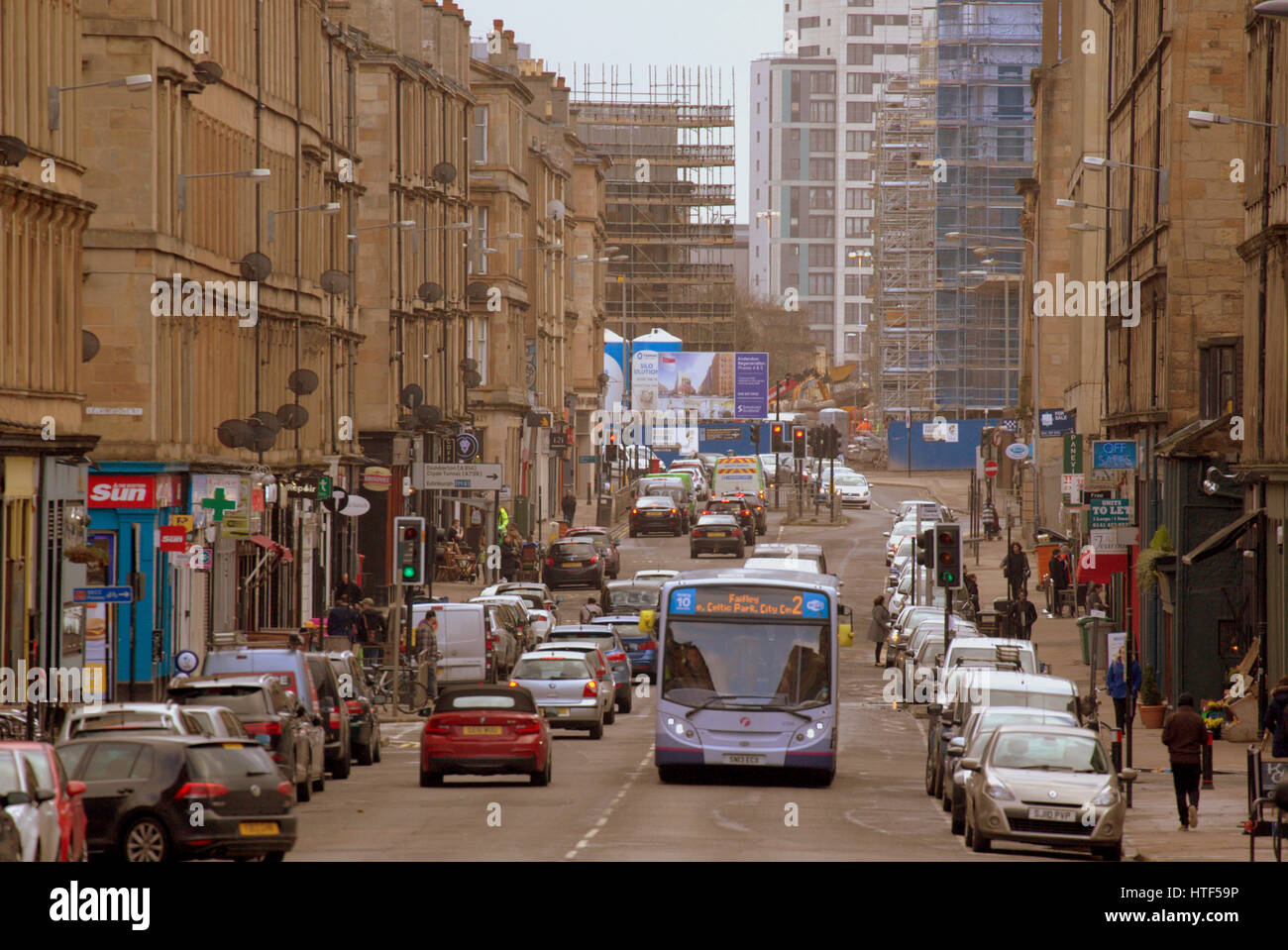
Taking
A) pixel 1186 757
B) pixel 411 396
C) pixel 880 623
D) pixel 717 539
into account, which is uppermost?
pixel 411 396

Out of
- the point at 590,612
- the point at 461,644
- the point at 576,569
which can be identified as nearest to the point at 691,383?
the point at 576,569

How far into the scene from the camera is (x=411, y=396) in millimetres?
65500

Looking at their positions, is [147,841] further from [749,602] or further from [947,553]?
[947,553]

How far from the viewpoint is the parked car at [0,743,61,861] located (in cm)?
1498

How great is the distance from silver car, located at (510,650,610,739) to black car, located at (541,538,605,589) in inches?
1163

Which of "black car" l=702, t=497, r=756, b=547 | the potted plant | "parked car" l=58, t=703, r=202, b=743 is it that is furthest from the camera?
"black car" l=702, t=497, r=756, b=547

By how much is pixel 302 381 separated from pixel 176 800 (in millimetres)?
33108

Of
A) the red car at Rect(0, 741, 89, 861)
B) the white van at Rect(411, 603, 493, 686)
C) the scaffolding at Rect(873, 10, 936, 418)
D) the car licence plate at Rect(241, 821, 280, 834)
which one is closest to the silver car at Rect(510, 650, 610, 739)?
the white van at Rect(411, 603, 493, 686)

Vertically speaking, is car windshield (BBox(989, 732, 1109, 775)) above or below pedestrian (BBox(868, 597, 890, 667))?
above

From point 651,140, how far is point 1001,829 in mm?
134927

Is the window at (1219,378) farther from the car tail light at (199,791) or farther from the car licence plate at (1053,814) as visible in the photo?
the car tail light at (199,791)

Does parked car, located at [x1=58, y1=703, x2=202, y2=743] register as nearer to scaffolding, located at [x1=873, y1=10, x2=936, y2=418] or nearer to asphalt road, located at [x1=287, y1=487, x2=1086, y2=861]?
asphalt road, located at [x1=287, y1=487, x2=1086, y2=861]

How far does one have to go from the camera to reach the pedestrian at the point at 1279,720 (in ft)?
87.3

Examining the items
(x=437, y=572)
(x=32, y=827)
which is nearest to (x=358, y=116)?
(x=437, y=572)
